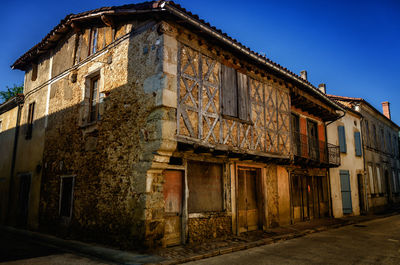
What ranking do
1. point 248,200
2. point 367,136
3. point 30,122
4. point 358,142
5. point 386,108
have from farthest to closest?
point 386,108, point 367,136, point 358,142, point 30,122, point 248,200

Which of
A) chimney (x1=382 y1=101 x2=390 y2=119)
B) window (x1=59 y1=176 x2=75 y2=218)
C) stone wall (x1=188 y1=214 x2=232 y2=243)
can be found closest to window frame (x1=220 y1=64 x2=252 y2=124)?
stone wall (x1=188 y1=214 x2=232 y2=243)

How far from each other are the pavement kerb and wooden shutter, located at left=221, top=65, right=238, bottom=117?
171 inches

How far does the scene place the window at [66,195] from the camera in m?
8.85

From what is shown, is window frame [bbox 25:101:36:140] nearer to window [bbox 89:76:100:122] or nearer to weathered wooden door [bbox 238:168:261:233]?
window [bbox 89:76:100:122]

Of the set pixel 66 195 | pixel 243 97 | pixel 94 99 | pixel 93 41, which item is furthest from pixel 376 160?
pixel 66 195

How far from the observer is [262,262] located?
5621mm

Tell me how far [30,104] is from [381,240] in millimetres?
13251

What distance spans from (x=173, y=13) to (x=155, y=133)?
2.76 meters

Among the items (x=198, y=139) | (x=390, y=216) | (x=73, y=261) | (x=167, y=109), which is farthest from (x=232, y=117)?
(x=390, y=216)

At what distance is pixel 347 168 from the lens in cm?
1523

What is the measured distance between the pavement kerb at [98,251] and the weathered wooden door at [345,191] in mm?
11898

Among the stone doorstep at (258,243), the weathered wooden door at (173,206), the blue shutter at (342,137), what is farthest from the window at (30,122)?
the blue shutter at (342,137)

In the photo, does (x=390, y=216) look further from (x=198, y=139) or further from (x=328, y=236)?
(x=198, y=139)

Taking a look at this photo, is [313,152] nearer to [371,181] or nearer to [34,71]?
[371,181]
